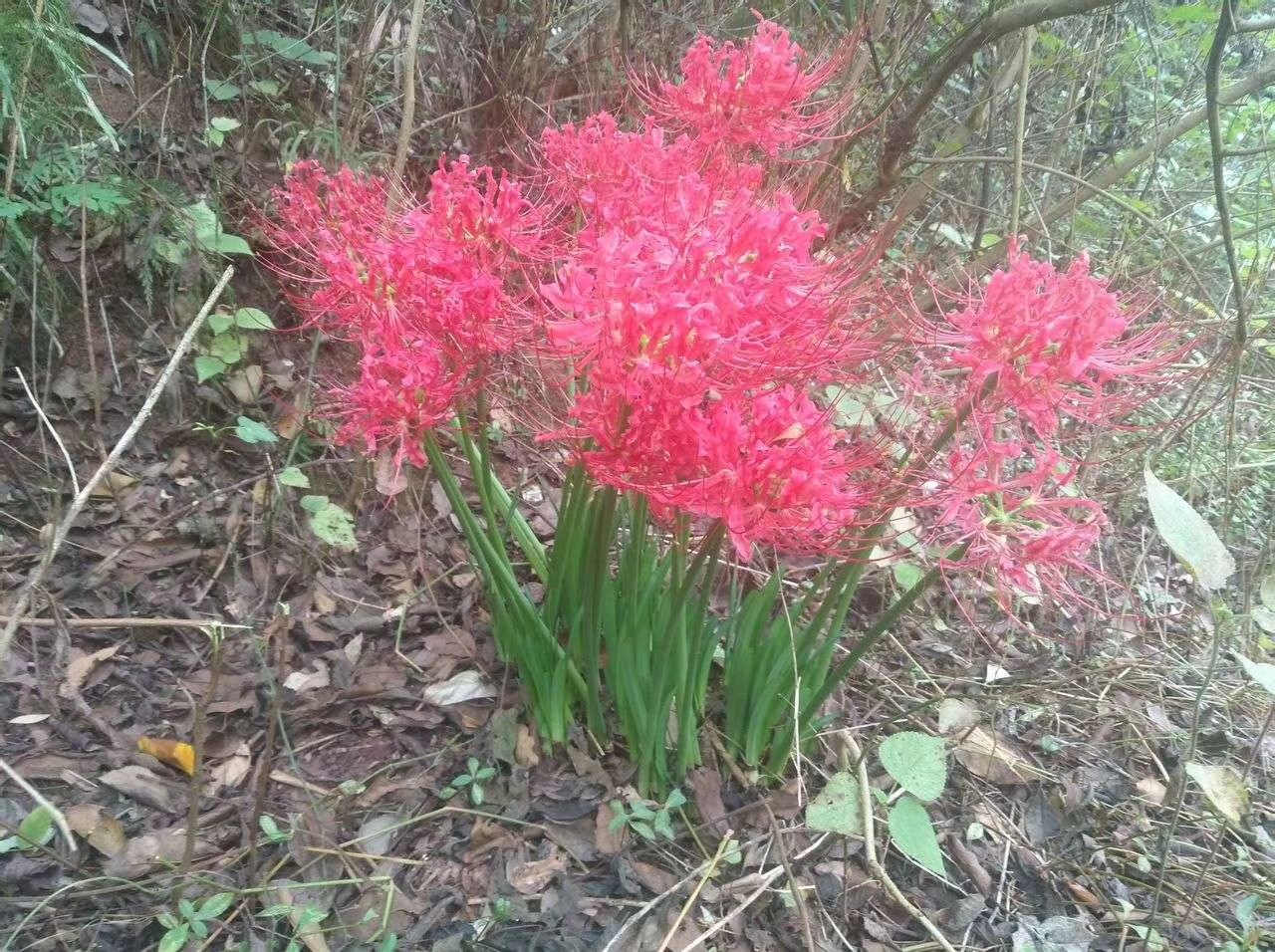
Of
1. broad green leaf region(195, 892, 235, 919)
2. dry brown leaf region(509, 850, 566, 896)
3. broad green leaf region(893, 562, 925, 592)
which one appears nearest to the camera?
broad green leaf region(195, 892, 235, 919)

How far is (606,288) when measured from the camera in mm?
1053

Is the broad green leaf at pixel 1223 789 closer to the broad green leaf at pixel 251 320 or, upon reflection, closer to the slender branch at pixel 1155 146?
the slender branch at pixel 1155 146

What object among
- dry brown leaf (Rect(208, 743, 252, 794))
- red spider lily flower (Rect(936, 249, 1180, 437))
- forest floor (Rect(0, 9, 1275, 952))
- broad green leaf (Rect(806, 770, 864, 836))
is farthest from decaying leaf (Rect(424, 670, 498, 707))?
red spider lily flower (Rect(936, 249, 1180, 437))

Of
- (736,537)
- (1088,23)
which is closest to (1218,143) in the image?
(736,537)

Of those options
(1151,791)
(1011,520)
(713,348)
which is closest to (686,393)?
(713,348)

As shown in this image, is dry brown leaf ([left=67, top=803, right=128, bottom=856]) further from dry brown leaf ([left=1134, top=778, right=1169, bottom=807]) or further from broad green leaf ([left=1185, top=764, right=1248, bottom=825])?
dry brown leaf ([left=1134, top=778, right=1169, bottom=807])

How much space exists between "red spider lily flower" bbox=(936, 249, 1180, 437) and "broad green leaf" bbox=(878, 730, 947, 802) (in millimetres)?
531

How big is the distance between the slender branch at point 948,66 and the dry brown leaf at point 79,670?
95.2 inches

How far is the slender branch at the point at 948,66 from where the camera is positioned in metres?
1.82

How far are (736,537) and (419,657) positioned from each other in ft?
3.77

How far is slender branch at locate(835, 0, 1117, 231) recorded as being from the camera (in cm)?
182

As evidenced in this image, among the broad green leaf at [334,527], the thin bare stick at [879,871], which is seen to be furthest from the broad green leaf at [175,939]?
the thin bare stick at [879,871]

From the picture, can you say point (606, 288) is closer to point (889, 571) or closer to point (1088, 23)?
point (889, 571)

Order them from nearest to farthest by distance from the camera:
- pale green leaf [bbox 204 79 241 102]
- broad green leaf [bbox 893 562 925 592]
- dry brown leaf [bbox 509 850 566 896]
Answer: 1. dry brown leaf [bbox 509 850 566 896]
2. broad green leaf [bbox 893 562 925 592]
3. pale green leaf [bbox 204 79 241 102]
